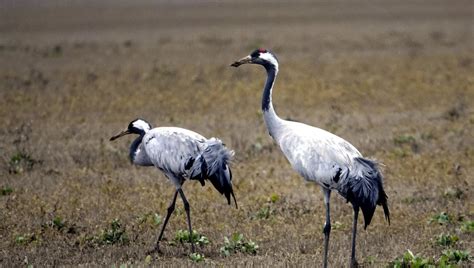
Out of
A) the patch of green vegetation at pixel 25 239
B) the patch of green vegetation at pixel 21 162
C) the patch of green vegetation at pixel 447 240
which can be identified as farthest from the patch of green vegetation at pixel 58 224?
the patch of green vegetation at pixel 447 240

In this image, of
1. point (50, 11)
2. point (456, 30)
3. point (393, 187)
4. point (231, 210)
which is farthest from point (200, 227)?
point (50, 11)

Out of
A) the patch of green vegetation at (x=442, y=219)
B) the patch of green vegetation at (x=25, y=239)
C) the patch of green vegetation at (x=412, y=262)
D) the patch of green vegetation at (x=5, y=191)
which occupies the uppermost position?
the patch of green vegetation at (x=442, y=219)

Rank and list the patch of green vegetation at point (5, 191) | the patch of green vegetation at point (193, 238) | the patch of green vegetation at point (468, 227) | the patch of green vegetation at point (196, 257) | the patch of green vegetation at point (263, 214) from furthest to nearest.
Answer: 1. the patch of green vegetation at point (5, 191)
2. the patch of green vegetation at point (263, 214)
3. the patch of green vegetation at point (468, 227)
4. the patch of green vegetation at point (193, 238)
5. the patch of green vegetation at point (196, 257)

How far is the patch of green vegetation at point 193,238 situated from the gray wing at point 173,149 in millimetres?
658

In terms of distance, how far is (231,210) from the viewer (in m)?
10.4

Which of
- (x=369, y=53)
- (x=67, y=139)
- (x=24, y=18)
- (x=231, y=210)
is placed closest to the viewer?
(x=231, y=210)

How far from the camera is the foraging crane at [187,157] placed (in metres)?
8.63

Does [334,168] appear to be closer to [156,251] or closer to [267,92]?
[267,92]

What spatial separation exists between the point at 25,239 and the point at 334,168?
3.49m

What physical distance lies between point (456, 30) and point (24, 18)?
21.3m

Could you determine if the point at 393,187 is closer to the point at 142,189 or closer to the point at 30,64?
the point at 142,189

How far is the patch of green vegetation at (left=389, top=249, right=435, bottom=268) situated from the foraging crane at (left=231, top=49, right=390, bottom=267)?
0.45 meters

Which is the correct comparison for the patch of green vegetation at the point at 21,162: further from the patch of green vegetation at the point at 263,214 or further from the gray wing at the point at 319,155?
the gray wing at the point at 319,155

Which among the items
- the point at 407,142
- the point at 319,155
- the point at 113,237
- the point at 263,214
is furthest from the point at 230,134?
the point at 319,155
